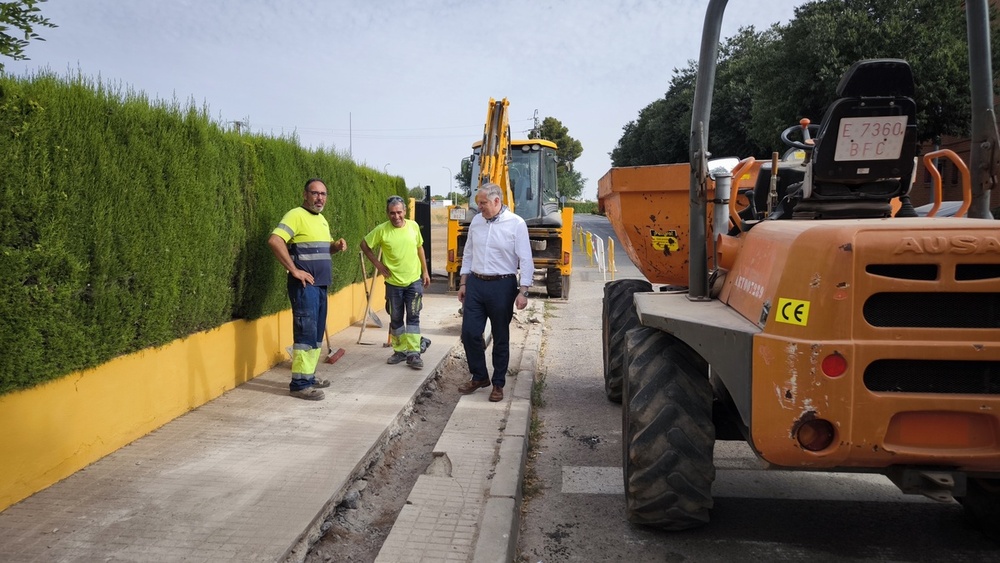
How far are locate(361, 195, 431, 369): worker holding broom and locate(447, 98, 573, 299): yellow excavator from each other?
505 cm

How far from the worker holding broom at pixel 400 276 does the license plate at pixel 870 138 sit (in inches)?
190

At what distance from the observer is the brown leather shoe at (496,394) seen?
6301mm

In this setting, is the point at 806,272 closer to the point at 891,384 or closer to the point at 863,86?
the point at 891,384

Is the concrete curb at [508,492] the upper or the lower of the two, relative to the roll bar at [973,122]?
lower

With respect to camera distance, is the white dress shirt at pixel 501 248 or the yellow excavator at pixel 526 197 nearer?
the white dress shirt at pixel 501 248

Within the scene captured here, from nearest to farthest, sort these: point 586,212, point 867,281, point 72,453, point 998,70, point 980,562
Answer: point 867,281, point 980,562, point 72,453, point 998,70, point 586,212

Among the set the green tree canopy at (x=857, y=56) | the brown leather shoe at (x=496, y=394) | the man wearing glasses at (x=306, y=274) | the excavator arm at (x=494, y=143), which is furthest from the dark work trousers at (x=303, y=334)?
the green tree canopy at (x=857, y=56)

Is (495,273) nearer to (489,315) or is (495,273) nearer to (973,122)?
(489,315)

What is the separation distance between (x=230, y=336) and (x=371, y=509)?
256cm

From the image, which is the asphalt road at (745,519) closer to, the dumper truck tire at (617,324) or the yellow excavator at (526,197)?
the dumper truck tire at (617,324)

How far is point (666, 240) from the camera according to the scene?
19.0 ft

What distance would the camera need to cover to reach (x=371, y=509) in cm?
437

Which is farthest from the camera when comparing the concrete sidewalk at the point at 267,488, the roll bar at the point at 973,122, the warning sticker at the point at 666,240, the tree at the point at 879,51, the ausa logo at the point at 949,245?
the tree at the point at 879,51

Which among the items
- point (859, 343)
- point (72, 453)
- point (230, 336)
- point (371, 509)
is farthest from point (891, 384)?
point (230, 336)
